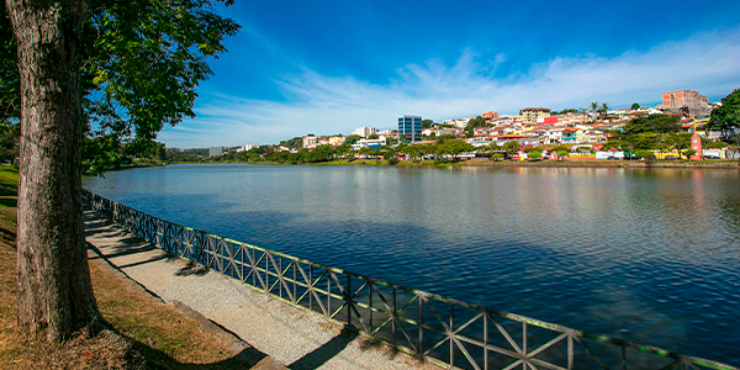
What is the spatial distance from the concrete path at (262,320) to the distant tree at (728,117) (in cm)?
12323

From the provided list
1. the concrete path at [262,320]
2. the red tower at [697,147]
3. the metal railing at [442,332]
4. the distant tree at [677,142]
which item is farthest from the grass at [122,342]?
the red tower at [697,147]

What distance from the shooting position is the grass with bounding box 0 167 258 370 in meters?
5.30

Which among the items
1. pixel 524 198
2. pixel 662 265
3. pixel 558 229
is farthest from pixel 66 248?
pixel 524 198

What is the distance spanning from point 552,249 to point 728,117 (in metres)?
111

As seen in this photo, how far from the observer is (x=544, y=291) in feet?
47.2

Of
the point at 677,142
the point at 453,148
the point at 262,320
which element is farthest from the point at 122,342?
the point at 453,148

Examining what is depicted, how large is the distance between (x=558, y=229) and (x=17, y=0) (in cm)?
2694

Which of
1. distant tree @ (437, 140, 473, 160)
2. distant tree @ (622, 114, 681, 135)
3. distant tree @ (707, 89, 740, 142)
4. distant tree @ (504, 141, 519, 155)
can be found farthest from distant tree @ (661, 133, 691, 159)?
distant tree @ (437, 140, 473, 160)

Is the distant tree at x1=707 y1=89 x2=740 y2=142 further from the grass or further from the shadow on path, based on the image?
the grass

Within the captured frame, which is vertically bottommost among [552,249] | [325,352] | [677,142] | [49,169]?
[552,249]

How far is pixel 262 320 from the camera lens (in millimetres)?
9547

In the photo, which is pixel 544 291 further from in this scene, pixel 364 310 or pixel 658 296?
pixel 364 310

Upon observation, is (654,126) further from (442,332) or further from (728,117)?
(442,332)

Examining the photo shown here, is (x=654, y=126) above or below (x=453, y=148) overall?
above
